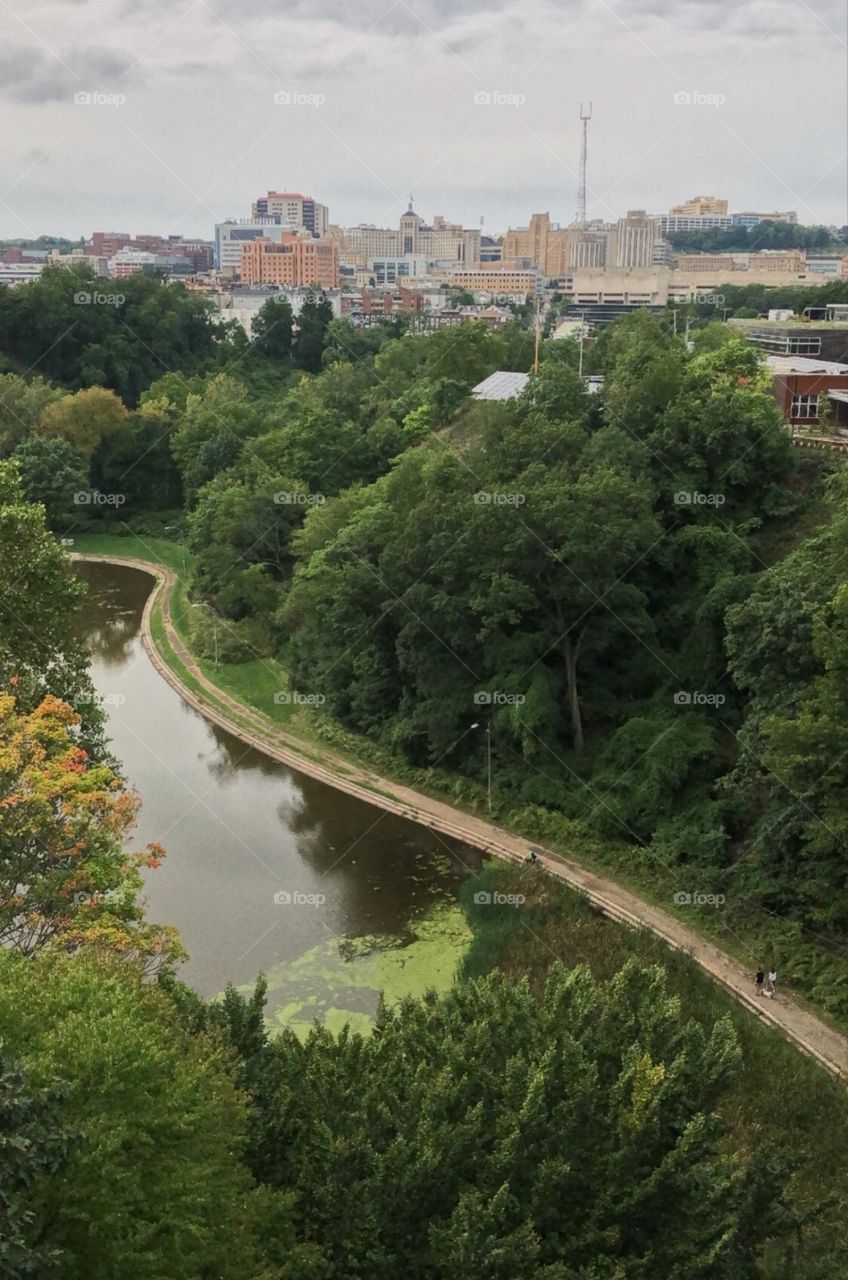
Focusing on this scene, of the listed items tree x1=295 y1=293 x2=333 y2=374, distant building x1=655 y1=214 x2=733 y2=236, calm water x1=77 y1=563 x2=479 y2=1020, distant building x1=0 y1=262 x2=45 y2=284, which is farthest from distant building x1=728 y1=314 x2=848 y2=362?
distant building x1=655 y1=214 x2=733 y2=236

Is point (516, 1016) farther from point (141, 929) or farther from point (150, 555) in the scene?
point (150, 555)

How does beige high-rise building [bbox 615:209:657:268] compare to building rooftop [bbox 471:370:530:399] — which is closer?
building rooftop [bbox 471:370:530:399]

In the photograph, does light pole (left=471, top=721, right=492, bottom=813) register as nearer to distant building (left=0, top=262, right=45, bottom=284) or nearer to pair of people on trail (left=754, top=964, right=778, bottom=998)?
pair of people on trail (left=754, top=964, right=778, bottom=998)

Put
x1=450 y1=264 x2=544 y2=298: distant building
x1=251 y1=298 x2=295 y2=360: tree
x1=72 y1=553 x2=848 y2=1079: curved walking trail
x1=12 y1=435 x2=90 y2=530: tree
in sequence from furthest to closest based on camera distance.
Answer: x1=450 y1=264 x2=544 y2=298: distant building
x1=251 y1=298 x2=295 y2=360: tree
x1=12 y1=435 x2=90 y2=530: tree
x1=72 y1=553 x2=848 y2=1079: curved walking trail

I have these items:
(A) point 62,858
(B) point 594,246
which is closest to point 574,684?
(A) point 62,858

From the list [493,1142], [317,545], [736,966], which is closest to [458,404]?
[317,545]

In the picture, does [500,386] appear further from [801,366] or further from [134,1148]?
[134,1148]
